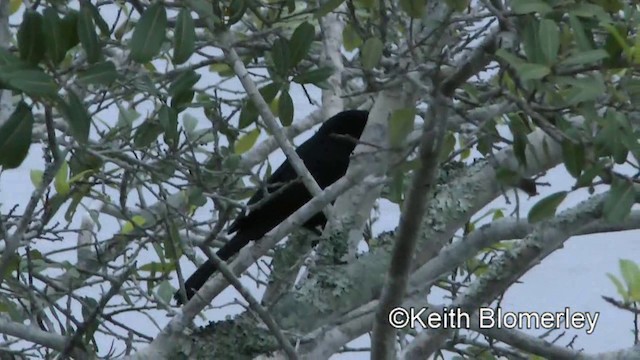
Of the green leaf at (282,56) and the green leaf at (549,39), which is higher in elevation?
the green leaf at (282,56)

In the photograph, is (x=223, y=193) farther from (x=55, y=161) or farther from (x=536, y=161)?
(x=536, y=161)

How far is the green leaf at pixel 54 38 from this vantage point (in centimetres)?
111

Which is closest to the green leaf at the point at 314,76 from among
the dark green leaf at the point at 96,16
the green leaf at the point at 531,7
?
the dark green leaf at the point at 96,16

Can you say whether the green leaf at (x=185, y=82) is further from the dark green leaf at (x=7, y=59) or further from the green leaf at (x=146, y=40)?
the dark green leaf at (x=7, y=59)

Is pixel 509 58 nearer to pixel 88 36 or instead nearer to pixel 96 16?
pixel 88 36

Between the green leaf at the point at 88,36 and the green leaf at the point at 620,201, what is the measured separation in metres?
0.58

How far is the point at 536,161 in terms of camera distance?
4.74 feet

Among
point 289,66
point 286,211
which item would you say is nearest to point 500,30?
point 289,66

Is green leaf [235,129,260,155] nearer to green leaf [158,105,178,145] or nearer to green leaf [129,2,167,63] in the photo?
green leaf [158,105,178,145]

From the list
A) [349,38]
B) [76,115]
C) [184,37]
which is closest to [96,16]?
[184,37]

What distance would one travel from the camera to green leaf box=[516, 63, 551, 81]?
37.8 inches

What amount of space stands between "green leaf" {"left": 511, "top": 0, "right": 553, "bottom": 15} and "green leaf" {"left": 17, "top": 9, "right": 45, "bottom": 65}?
49cm

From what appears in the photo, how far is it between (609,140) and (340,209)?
74 centimetres

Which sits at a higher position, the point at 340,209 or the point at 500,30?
the point at 340,209
